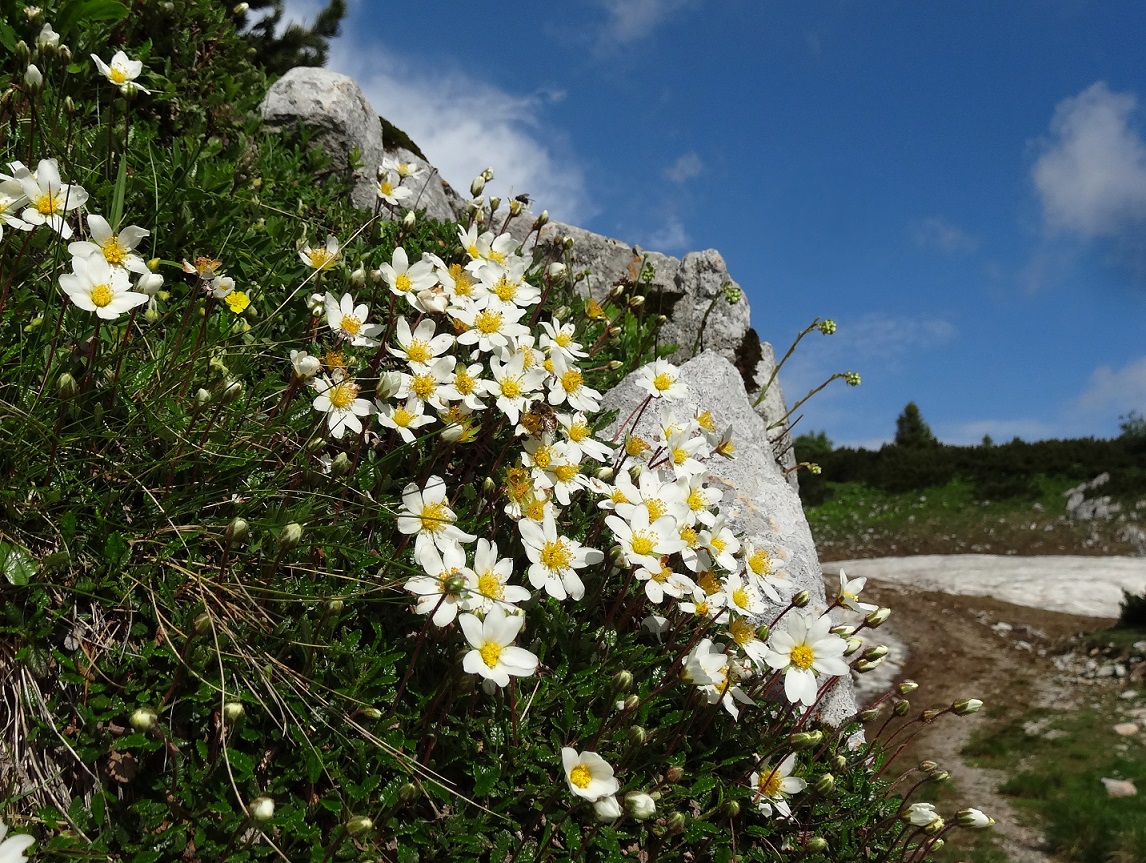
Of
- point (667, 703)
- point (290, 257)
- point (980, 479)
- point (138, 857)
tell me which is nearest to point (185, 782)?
point (138, 857)

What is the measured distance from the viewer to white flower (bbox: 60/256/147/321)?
1.99 m

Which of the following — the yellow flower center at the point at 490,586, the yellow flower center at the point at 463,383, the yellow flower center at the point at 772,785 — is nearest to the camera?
the yellow flower center at the point at 490,586

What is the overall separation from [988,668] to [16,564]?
35.7 ft

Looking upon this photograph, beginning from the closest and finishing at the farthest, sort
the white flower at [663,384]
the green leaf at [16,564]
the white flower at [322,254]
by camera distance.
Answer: the green leaf at [16,564], the white flower at [322,254], the white flower at [663,384]

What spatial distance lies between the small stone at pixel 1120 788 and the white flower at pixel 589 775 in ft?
21.7

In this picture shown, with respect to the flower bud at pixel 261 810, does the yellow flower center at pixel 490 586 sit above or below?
above

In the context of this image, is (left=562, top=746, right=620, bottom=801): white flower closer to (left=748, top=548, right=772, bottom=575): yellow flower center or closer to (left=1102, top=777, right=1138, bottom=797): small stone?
(left=748, top=548, right=772, bottom=575): yellow flower center

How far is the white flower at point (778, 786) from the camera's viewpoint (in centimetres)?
247

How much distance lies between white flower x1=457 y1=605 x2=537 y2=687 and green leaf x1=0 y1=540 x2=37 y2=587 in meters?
1.13

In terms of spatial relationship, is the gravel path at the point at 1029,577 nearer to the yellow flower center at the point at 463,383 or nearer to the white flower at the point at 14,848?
the yellow flower center at the point at 463,383

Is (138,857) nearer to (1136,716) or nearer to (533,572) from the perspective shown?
(533,572)

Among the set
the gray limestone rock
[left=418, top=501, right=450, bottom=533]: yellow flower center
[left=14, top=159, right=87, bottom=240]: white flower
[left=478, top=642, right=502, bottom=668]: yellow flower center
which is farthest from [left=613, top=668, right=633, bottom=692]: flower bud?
[left=14, top=159, right=87, bottom=240]: white flower

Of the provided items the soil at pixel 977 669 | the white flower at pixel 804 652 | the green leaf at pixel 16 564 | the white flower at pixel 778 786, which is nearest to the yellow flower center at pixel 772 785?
the white flower at pixel 778 786

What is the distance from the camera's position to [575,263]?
18.4 feet
